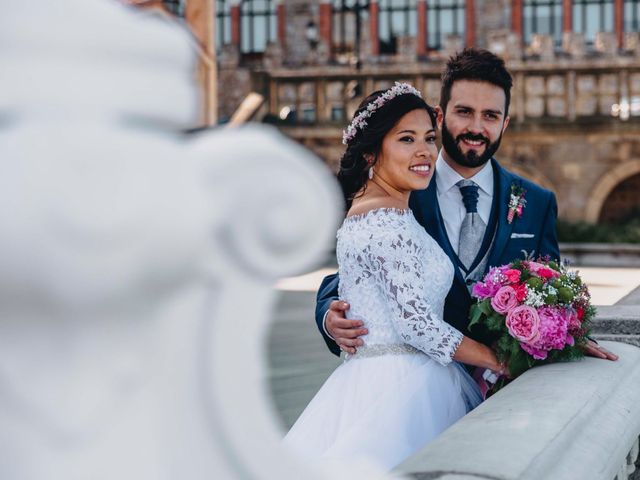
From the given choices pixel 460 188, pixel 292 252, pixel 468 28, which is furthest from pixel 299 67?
pixel 292 252

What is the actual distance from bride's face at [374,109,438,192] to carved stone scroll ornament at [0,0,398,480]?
1969 mm

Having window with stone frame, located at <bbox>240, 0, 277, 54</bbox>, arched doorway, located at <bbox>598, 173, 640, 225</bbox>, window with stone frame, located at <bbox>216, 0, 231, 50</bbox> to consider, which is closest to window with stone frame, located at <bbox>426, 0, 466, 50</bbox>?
window with stone frame, located at <bbox>240, 0, 277, 54</bbox>

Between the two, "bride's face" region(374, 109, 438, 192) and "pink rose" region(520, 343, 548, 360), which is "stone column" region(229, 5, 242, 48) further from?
"pink rose" region(520, 343, 548, 360)

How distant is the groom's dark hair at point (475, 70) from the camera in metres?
A: 3.46

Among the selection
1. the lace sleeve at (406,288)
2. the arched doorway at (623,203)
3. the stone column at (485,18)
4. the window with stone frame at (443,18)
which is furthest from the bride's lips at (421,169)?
the window with stone frame at (443,18)

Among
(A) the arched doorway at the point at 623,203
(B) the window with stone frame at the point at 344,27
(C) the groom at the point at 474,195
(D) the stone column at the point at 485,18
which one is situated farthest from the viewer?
(B) the window with stone frame at the point at 344,27

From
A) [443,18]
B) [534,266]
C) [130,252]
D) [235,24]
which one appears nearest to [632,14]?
[443,18]

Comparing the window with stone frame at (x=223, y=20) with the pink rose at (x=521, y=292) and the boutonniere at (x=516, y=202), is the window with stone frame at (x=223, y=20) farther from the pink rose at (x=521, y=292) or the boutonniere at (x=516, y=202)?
the pink rose at (x=521, y=292)

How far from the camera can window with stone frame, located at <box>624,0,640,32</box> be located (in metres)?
25.3

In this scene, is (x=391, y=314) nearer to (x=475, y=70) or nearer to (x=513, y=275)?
(x=513, y=275)

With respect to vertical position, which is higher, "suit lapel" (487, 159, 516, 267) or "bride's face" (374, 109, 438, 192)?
"bride's face" (374, 109, 438, 192)

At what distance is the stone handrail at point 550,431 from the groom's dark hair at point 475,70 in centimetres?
99

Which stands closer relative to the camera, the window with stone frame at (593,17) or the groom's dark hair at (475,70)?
the groom's dark hair at (475,70)

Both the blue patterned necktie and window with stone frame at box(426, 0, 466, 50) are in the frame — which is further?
window with stone frame at box(426, 0, 466, 50)
